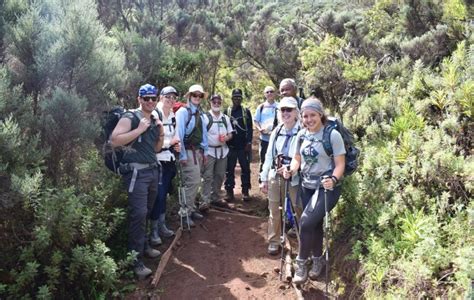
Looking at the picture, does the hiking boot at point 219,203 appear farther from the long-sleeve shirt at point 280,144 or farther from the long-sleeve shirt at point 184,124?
the long-sleeve shirt at point 280,144

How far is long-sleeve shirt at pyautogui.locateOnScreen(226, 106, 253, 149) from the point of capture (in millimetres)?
8375

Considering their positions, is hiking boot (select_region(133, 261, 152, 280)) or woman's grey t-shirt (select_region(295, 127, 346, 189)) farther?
hiking boot (select_region(133, 261, 152, 280))

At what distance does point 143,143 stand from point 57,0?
7.46ft

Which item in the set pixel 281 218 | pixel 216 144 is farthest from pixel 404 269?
pixel 216 144

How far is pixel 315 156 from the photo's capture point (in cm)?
471

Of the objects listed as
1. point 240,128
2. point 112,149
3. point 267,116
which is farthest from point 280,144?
point 240,128

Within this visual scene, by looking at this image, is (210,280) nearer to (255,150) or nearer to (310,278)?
(310,278)

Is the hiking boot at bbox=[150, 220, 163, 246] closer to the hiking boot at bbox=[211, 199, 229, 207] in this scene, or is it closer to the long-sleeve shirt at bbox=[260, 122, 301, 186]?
the long-sleeve shirt at bbox=[260, 122, 301, 186]

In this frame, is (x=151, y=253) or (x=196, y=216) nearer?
(x=151, y=253)

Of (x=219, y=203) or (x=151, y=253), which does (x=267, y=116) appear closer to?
(x=219, y=203)

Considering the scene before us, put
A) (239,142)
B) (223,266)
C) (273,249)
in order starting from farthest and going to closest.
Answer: (239,142) → (273,249) → (223,266)

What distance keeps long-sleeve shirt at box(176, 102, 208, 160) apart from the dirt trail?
54.6 inches

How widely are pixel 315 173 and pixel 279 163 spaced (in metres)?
0.85

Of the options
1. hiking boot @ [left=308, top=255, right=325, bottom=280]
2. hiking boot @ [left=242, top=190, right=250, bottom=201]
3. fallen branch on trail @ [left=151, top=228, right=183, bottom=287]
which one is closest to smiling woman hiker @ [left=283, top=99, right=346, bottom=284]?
hiking boot @ [left=308, top=255, right=325, bottom=280]
